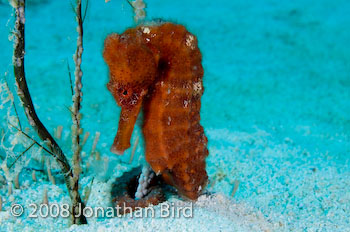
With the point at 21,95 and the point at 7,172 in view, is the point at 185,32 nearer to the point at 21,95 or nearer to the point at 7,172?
the point at 21,95

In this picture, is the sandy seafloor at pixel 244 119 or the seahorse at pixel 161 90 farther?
the sandy seafloor at pixel 244 119

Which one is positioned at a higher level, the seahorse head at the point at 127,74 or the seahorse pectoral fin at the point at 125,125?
the seahorse head at the point at 127,74

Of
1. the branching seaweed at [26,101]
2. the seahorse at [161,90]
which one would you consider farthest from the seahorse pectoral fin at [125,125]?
the branching seaweed at [26,101]

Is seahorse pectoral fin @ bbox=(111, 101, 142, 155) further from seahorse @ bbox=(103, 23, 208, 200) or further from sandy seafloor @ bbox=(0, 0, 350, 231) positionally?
sandy seafloor @ bbox=(0, 0, 350, 231)

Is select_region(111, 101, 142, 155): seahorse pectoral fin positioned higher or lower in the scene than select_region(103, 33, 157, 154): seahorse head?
lower

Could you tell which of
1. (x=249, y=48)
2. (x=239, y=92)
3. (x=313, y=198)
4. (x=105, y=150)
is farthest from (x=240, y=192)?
(x=249, y=48)

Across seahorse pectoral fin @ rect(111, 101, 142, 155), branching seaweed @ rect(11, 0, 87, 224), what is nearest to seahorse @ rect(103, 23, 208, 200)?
seahorse pectoral fin @ rect(111, 101, 142, 155)

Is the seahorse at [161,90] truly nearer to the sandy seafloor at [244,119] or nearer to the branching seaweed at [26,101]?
the sandy seafloor at [244,119]

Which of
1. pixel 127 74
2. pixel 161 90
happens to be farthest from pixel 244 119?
pixel 127 74
